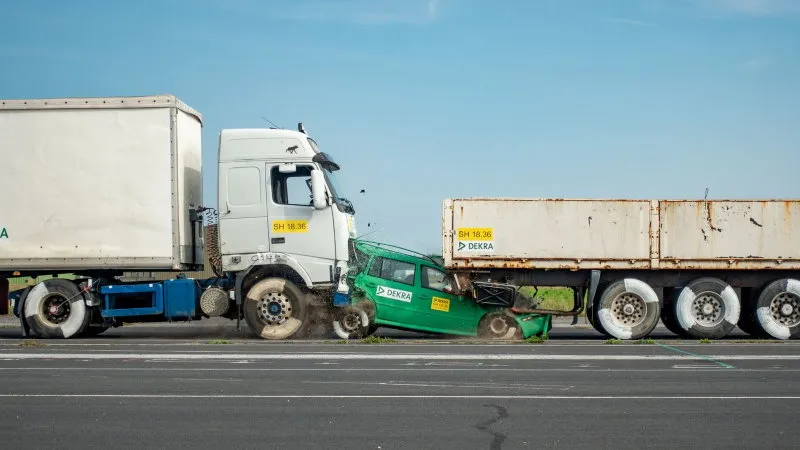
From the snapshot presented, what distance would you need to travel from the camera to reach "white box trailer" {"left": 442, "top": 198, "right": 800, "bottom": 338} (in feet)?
65.0

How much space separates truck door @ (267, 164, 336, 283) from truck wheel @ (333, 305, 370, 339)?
67 centimetres

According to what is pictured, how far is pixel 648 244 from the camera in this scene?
787 inches

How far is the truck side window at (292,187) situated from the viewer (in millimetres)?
19266

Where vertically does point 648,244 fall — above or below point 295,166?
below

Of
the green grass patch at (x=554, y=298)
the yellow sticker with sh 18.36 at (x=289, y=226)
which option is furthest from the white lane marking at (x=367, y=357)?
the green grass patch at (x=554, y=298)

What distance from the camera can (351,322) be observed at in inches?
755

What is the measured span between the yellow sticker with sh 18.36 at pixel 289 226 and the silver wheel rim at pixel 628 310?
5973mm

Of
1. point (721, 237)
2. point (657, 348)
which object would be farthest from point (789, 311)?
point (657, 348)

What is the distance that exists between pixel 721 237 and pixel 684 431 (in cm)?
1196

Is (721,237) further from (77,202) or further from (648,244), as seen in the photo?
(77,202)

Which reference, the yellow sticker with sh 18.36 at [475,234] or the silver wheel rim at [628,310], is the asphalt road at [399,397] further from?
the yellow sticker with sh 18.36 at [475,234]

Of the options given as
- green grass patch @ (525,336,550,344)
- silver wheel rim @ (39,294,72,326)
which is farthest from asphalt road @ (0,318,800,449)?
silver wheel rim @ (39,294,72,326)

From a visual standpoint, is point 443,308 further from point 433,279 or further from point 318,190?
point 318,190

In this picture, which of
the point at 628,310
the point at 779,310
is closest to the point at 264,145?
the point at 628,310
